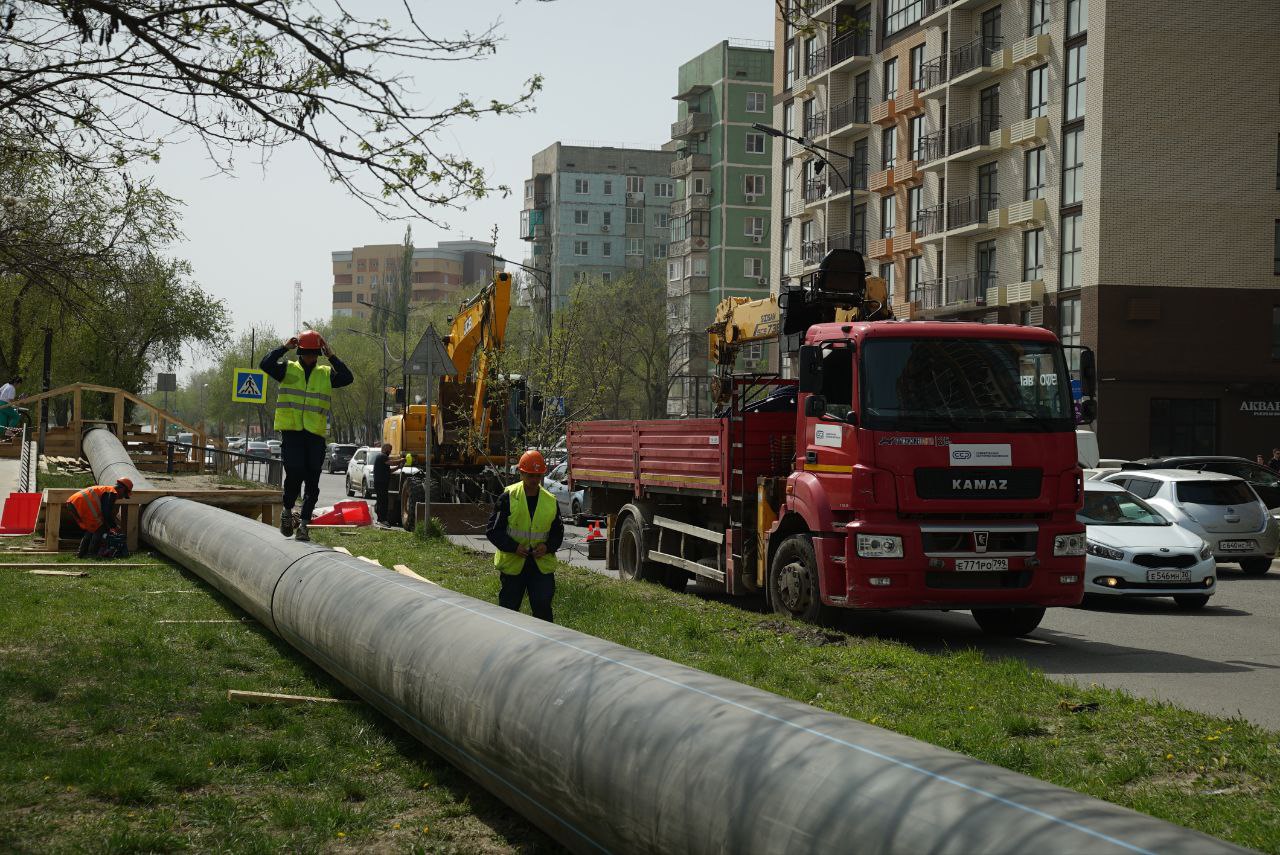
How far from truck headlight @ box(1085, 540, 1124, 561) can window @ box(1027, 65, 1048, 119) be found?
3444 cm

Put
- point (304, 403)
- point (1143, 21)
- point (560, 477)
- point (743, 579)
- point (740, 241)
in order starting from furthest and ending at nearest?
1. point (740, 241)
2. point (1143, 21)
3. point (560, 477)
4. point (743, 579)
5. point (304, 403)

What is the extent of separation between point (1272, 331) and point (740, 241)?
4373 centimetres

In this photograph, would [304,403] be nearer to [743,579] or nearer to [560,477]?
[743,579]

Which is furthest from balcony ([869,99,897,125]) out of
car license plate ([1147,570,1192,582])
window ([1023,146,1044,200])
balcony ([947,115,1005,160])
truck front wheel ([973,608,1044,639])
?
truck front wheel ([973,608,1044,639])

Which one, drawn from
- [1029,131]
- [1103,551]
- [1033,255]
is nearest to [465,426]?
[1103,551]

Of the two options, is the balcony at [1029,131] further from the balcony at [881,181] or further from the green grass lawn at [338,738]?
the green grass lawn at [338,738]

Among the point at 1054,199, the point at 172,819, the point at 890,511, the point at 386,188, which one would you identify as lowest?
the point at 172,819

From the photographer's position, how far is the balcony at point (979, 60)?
4988cm

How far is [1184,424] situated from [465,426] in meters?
28.0

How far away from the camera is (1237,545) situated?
848 inches

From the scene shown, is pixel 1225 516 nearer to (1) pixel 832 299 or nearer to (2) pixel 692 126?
(1) pixel 832 299

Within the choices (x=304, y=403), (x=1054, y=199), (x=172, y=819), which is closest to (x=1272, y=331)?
(x=1054, y=199)

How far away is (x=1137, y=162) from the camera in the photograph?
44531 mm

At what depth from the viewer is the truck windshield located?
12.2m
